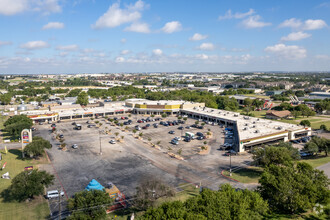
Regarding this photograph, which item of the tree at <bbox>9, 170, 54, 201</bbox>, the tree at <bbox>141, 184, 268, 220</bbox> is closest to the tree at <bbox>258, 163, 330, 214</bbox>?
the tree at <bbox>141, 184, 268, 220</bbox>

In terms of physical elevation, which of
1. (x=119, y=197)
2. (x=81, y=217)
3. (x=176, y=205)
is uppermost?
(x=176, y=205)

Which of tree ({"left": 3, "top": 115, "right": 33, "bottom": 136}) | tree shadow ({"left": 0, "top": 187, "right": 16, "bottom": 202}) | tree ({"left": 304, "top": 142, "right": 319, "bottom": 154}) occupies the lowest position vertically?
tree shadow ({"left": 0, "top": 187, "right": 16, "bottom": 202})

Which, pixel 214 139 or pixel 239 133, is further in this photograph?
pixel 214 139

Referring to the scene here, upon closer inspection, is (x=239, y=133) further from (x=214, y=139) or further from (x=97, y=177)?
(x=97, y=177)

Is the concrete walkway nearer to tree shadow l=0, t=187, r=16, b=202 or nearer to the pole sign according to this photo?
tree shadow l=0, t=187, r=16, b=202

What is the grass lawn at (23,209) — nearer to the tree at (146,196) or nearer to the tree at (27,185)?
the tree at (27,185)

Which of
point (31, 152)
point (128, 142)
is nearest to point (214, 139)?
point (128, 142)

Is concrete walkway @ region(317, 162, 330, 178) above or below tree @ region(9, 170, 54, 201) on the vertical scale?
below
